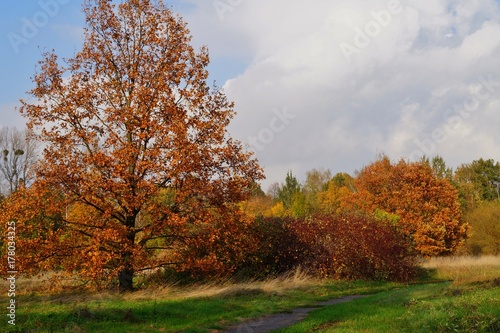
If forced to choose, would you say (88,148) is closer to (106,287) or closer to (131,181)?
(131,181)

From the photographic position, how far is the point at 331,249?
27.8 meters

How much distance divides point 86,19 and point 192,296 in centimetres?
1235

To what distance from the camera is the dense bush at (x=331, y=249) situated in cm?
2720

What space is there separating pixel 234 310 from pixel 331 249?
44.8 feet

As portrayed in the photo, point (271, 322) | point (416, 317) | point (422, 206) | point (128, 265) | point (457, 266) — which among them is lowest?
point (457, 266)

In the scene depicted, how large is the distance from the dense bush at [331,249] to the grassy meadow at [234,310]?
510cm

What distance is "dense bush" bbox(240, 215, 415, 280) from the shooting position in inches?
1071

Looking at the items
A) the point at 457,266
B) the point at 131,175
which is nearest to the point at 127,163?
the point at 131,175

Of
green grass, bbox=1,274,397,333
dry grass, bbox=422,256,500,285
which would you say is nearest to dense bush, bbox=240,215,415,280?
dry grass, bbox=422,256,500,285

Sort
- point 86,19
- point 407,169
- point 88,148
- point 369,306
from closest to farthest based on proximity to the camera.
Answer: point 369,306 < point 88,148 < point 86,19 < point 407,169

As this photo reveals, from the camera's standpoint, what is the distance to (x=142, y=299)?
17344 mm

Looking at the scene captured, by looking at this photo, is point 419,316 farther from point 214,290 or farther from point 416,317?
point 214,290

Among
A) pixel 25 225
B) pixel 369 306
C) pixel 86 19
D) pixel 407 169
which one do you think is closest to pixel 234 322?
pixel 369 306

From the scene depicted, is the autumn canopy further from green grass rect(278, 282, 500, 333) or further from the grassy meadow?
green grass rect(278, 282, 500, 333)
